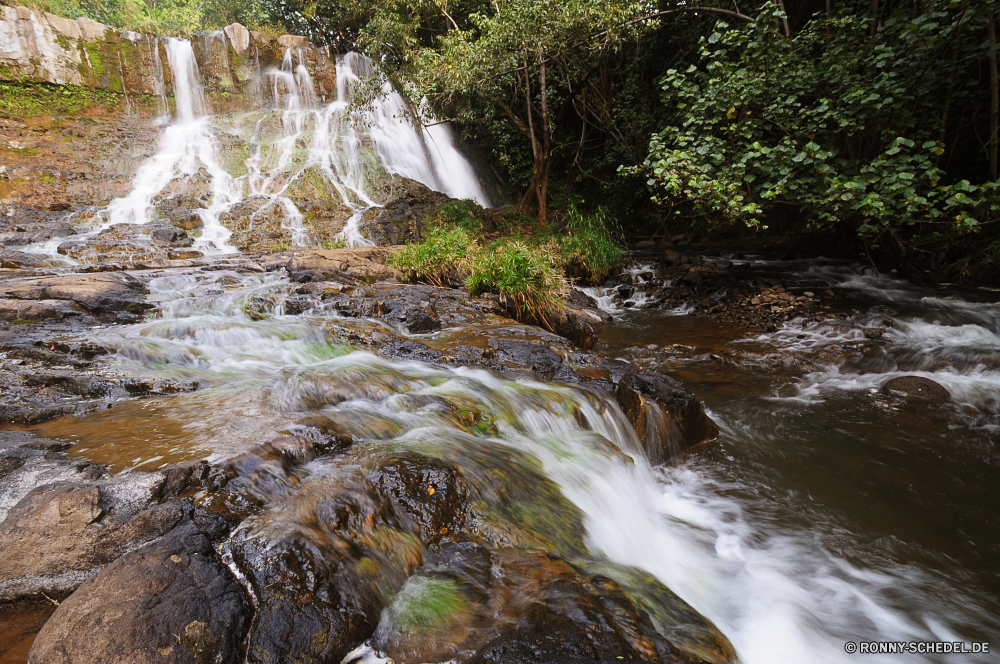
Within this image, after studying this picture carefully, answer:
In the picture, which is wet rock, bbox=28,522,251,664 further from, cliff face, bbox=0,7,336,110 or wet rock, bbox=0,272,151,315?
cliff face, bbox=0,7,336,110

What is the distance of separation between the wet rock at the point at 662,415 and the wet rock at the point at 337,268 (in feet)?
16.5

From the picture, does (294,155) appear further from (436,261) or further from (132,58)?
(436,261)

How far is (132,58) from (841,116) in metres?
20.8

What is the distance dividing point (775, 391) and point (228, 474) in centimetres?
556

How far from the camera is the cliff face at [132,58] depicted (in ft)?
44.4

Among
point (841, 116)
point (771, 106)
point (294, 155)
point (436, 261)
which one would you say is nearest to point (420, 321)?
point (436, 261)

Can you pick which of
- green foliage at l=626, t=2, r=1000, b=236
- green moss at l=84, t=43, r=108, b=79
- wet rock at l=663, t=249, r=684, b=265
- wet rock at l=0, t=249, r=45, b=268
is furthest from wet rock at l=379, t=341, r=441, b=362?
green moss at l=84, t=43, r=108, b=79

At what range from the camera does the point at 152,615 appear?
152cm

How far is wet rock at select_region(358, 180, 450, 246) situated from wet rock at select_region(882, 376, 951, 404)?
987 cm

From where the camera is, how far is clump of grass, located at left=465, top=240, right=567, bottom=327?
664 cm

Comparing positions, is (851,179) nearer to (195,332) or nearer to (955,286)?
(955,286)

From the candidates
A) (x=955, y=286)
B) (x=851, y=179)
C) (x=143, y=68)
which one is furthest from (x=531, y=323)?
(x=143, y=68)

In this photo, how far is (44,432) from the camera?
9.22ft

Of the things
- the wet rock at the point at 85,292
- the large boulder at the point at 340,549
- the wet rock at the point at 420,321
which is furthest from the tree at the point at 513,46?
the large boulder at the point at 340,549
